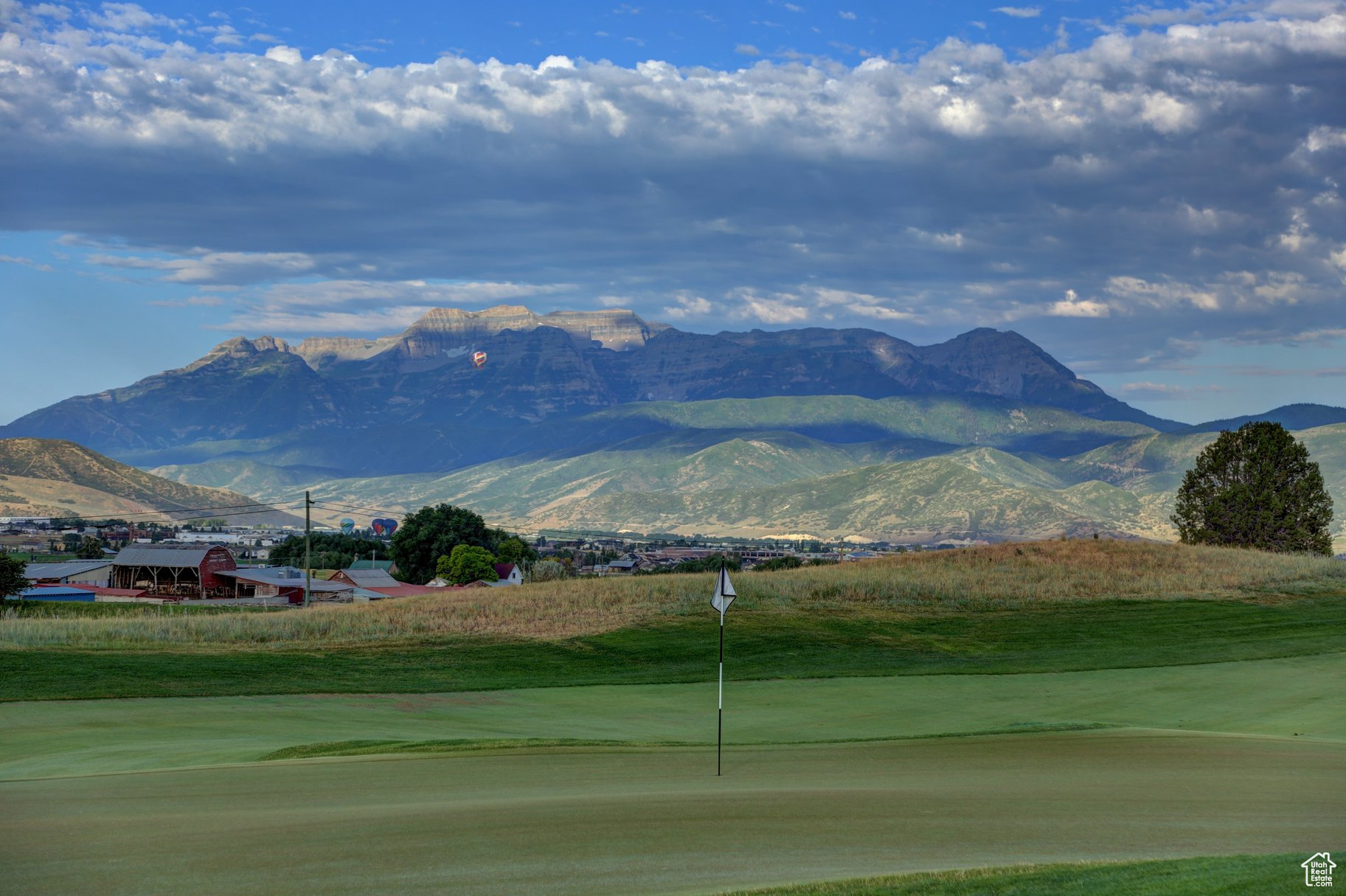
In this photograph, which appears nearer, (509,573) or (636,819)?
(636,819)

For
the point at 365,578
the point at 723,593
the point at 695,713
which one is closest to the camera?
the point at 723,593

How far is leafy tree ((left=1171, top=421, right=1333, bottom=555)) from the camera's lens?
248 ft

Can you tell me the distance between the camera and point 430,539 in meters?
131

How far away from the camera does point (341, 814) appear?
43.2 ft

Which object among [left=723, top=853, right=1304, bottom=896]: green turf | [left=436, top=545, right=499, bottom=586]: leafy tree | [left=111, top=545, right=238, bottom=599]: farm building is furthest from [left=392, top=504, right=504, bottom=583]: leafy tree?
[left=723, top=853, right=1304, bottom=896]: green turf

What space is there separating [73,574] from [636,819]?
103m

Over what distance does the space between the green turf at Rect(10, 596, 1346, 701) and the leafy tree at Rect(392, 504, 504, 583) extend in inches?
3368

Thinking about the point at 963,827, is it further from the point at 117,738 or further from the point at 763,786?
the point at 117,738

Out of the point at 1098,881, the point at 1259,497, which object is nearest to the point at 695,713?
the point at 1098,881

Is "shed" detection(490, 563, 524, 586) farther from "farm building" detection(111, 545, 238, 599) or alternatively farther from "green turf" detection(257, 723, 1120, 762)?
"green turf" detection(257, 723, 1120, 762)

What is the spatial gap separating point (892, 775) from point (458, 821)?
6.52 metres

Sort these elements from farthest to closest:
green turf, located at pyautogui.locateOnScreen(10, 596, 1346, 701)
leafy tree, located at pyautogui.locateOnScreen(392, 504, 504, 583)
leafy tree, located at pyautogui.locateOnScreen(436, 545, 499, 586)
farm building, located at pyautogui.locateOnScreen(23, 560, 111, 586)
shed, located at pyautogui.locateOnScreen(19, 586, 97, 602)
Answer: leafy tree, located at pyautogui.locateOnScreen(392, 504, 504, 583) → leafy tree, located at pyautogui.locateOnScreen(436, 545, 499, 586) → farm building, located at pyautogui.locateOnScreen(23, 560, 111, 586) → shed, located at pyautogui.locateOnScreen(19, 586, 97, 602) → green turf, located at pyautogui.locateOnScreen(10, 596, 1346, 701)

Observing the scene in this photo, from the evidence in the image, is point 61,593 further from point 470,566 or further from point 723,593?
point 723,593

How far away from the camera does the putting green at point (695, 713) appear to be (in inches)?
829
